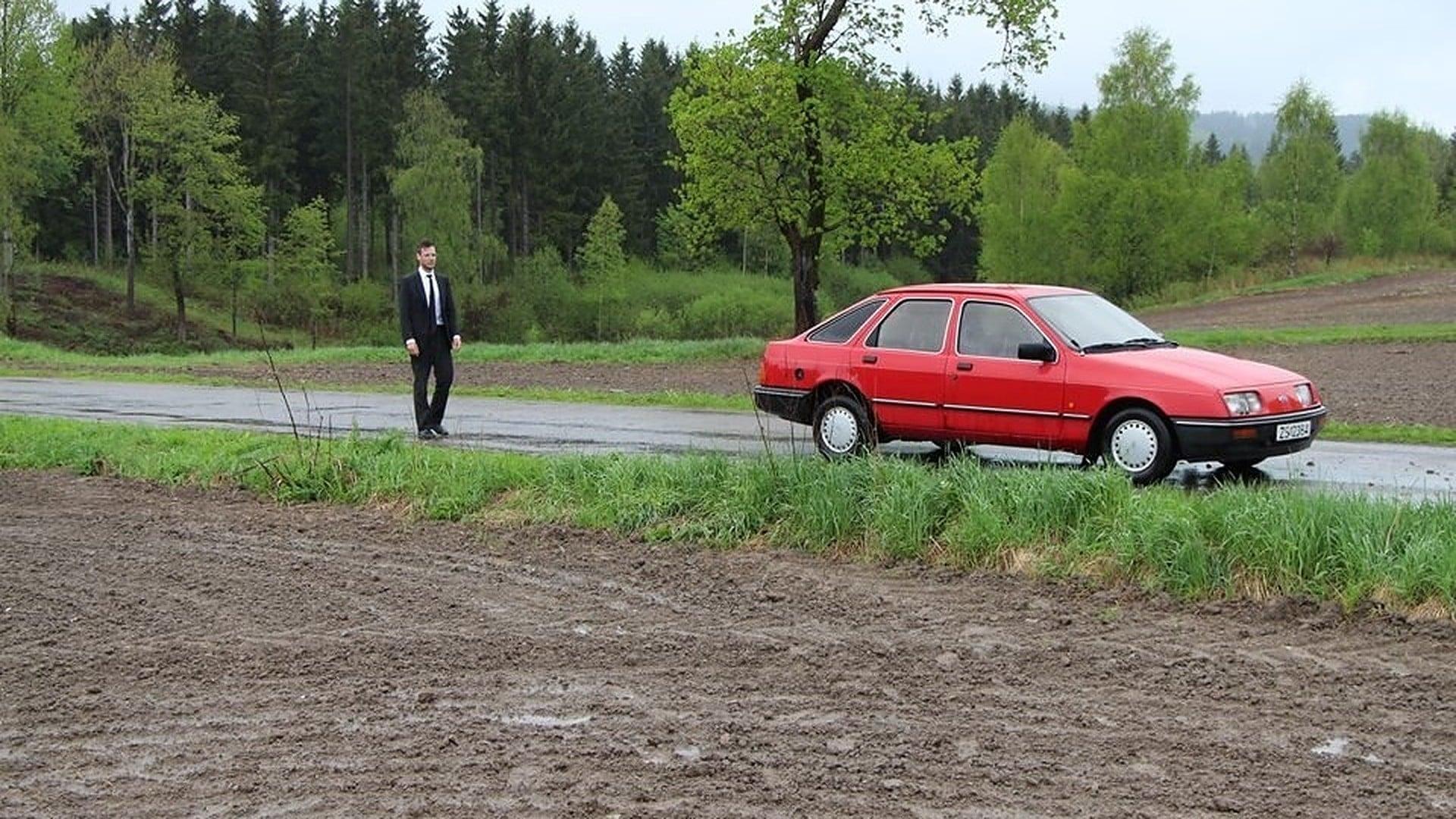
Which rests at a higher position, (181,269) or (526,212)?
(526,212)


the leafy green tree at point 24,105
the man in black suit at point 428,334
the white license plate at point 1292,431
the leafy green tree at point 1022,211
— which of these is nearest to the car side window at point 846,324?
the white license plate at point 1292,431

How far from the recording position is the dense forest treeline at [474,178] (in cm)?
5884

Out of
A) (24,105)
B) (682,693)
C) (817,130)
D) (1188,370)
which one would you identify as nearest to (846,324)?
(1188,370)

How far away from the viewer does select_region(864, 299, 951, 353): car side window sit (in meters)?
12.2

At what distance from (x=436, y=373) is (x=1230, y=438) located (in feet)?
26.1

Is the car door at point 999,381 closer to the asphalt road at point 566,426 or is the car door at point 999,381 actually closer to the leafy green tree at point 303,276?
the asphalt road at point 566,426

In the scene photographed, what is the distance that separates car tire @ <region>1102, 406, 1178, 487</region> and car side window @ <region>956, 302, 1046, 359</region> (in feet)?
3.46

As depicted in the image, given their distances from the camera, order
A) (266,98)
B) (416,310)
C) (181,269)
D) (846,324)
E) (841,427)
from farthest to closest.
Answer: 1. (266,98)
2. (181,269)
3. (416,310)
4. (846,324)
5. (841,427)

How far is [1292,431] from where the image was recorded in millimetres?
10680

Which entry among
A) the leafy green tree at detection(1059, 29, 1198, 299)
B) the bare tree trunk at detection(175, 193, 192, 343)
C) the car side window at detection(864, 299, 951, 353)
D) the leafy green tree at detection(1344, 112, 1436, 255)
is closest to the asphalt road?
the car side window at detection(864, 299, 951, 353)

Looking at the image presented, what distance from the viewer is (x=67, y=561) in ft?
29.2

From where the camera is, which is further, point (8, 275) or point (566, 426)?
point (8, 275)

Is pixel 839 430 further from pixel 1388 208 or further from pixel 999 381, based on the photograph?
pixel 1388 208

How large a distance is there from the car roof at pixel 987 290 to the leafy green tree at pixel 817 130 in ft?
50.9
